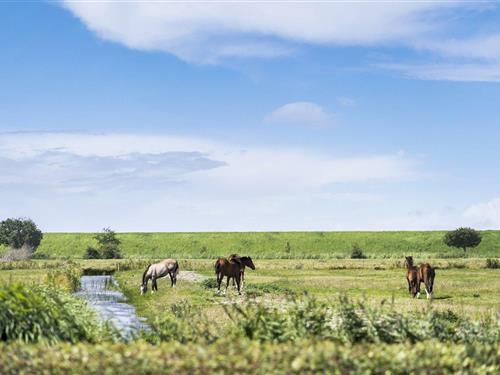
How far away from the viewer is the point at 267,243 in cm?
17712

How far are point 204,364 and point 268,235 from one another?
6835 inches

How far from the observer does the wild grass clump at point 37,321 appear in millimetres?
16047

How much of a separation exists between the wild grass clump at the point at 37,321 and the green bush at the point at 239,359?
6.29 ft

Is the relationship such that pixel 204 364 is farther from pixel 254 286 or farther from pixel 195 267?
pixel 195 267

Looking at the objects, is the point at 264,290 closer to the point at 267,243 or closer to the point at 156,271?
the point at 156,271

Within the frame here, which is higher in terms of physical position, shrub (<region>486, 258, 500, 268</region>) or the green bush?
shrub (<region>486, 258, 500, 268</region>)

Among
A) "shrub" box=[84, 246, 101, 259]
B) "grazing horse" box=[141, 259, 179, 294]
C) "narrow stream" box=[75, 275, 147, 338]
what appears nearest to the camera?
"narrow stream" box=[75, 275, 147, 338]

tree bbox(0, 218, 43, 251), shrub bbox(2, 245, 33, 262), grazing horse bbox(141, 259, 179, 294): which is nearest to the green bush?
grazing horse bbox(141, 259, 179, 294)

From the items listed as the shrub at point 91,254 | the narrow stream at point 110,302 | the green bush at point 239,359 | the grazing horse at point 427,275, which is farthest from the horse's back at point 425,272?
the shrub at point 91,254

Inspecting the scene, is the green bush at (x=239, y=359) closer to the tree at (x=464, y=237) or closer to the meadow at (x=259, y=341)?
the meadow at (x=259, y=341)

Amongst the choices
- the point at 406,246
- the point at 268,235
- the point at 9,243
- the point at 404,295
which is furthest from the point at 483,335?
the point at 268,235

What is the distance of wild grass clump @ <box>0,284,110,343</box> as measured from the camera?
16.0 m

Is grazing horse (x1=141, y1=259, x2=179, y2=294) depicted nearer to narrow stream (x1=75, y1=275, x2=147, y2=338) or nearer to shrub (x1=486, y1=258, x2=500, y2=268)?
narrow stream (x1=75, y1=275, x2=147, y2=338)

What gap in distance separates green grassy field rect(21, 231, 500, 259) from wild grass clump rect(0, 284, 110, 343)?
143 m
